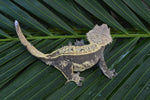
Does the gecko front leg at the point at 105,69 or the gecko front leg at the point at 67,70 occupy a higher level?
the gecko front leg at the point at 105,69

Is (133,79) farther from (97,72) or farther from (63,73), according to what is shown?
(63,73)

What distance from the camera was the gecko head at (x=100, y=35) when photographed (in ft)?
5.68

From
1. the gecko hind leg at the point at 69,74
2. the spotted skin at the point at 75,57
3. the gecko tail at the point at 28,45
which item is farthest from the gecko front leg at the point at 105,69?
the gecko tail at the point at 28,45

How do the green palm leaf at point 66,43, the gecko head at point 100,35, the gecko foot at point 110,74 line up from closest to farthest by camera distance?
the green palm leaf at point 66,43
the gecko foot at point 110,74
the gecko head at point 100,35

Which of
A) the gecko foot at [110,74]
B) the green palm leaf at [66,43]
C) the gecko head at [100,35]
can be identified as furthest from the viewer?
the gecko head at [100,35]

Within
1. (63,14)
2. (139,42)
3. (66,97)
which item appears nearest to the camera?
(66,97)

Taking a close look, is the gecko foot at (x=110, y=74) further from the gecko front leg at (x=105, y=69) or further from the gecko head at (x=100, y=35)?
the gecko head at (x=100, y=35)

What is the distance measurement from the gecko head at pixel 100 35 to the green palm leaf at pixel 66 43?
0.10 metres

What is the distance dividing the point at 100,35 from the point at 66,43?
0.39 metres

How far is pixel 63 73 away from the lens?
1.62 meters

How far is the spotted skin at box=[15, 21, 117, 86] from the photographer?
1604 millimetres

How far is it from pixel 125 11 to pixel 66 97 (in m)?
1.19

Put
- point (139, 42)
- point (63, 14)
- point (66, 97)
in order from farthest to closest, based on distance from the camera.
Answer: point (139, 42)
point (63, 14)
point (66, 97)

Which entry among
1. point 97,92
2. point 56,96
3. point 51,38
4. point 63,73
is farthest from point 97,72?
point 51,38
